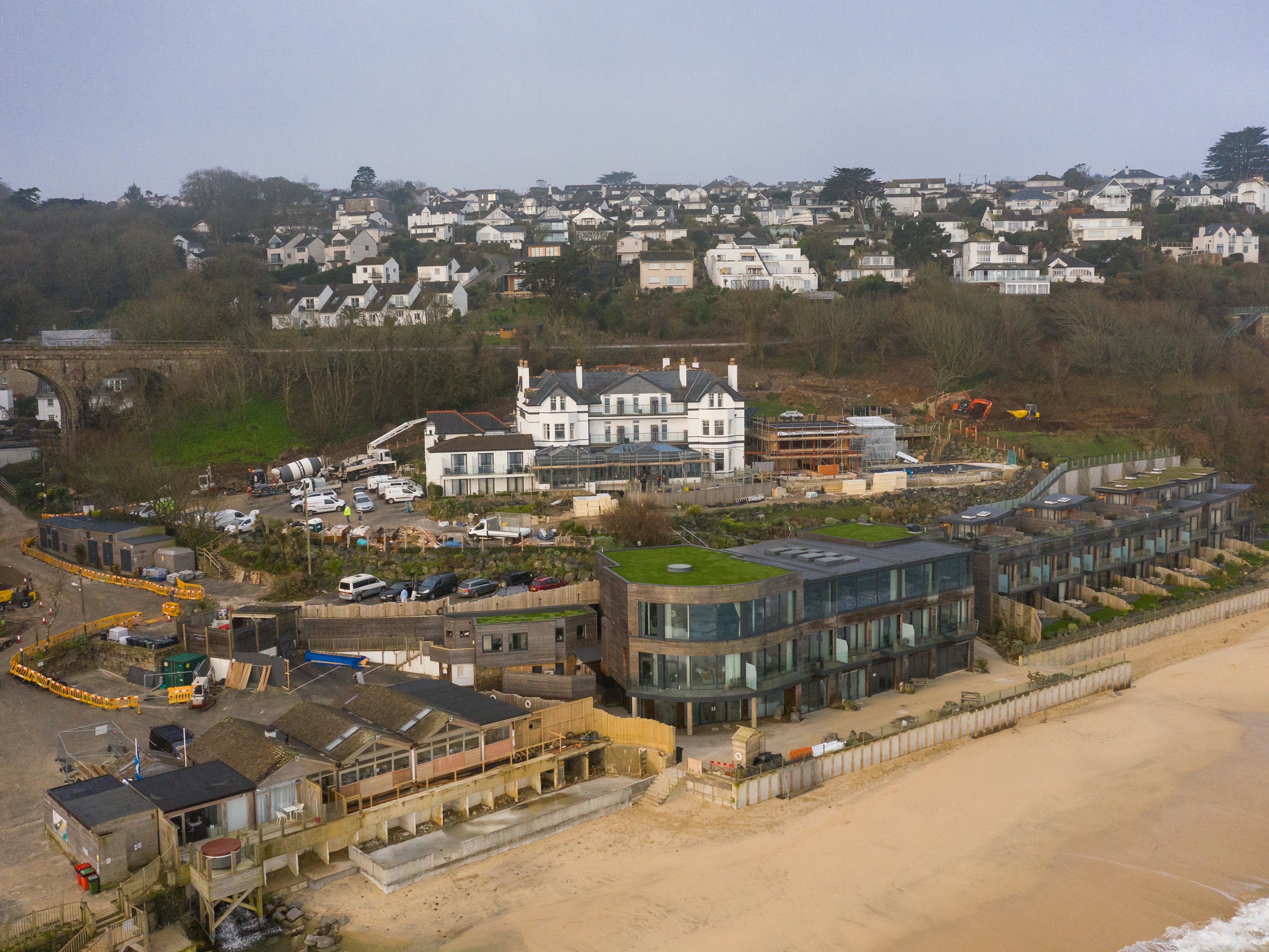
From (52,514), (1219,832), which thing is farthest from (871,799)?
(52,514)

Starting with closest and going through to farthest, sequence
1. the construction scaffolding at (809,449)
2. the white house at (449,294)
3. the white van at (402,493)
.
Answer: the white van at (402,493), the construction scaffolding at (809,449), the white house at (449,294)

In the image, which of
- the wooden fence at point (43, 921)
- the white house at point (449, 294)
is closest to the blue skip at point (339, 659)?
the wooden fence at point (43, 921)

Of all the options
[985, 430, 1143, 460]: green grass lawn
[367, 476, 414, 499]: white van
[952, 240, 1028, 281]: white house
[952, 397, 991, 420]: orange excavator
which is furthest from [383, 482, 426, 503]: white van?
[952, 240, 1028, 281]: white house

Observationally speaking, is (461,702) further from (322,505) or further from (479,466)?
(479,466)

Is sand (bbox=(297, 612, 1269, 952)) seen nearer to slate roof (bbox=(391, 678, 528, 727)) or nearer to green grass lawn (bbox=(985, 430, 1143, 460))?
slate roof (bbox=(391, 678, 528, 727))

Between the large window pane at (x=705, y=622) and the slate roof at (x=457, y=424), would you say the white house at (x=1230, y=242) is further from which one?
the large window pane at (x=705, y=622)

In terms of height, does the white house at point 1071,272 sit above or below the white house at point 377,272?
below
